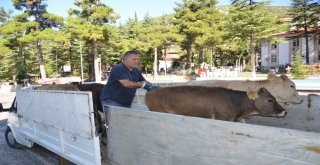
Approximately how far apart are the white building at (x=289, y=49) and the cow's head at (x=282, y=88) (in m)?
62.3

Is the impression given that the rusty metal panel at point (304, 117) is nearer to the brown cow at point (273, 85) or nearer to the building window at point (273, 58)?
the brown cow at point (273, 85)

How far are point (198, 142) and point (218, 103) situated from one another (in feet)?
6.72

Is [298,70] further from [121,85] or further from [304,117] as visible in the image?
[121,85]

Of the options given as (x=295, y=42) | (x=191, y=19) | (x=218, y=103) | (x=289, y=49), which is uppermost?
(x=191, y=19)

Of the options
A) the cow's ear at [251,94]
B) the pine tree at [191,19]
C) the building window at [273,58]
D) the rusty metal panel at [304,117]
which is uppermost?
the pine tree at [191,19]

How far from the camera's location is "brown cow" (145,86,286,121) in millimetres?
4879

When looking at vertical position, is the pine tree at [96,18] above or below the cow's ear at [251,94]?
above

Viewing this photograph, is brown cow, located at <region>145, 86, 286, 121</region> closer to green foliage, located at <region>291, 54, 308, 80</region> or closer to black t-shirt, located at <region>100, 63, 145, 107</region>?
black t-shirt, located at <region>100, 63, 145, 107</region>

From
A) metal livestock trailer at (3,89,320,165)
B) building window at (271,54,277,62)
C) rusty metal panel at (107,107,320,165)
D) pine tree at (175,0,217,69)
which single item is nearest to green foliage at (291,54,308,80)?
pine tree at (175,0,217,69)

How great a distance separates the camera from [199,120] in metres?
2.89

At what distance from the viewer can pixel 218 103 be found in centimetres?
488

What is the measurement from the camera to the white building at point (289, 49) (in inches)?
2758

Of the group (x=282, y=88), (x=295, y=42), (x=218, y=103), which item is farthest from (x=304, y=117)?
(x=295, y=42)

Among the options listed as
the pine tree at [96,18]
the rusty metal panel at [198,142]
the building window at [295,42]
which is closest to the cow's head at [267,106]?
the rusty metal panel at [198,142]
